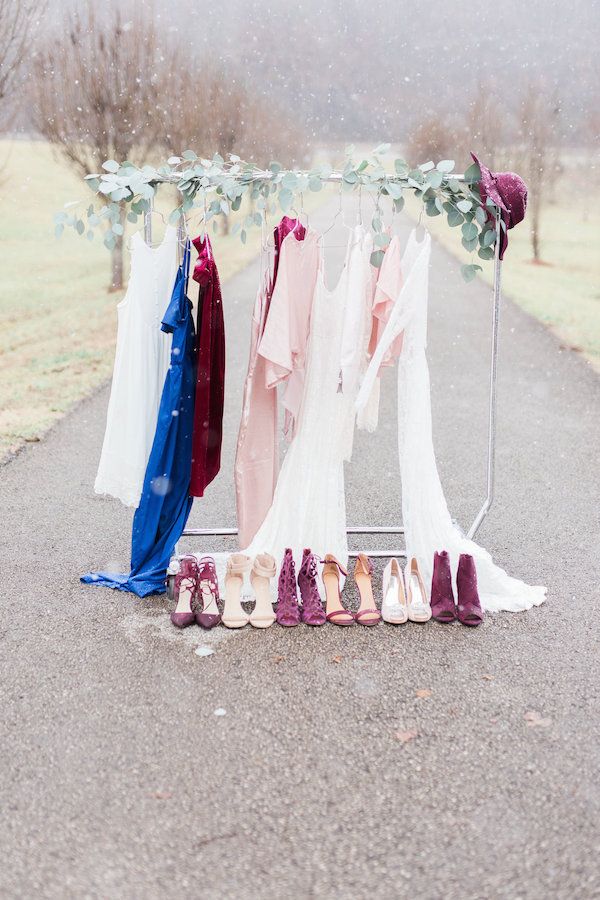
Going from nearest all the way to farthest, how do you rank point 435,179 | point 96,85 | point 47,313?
1. point 435,179
2. point 96,85
3. point 47,313

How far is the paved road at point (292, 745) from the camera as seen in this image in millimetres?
2268

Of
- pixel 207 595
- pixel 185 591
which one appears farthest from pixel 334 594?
pixel 185 591

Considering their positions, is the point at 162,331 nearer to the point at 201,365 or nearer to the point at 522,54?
the point at 201,365

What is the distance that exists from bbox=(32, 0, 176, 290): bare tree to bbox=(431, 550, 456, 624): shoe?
475 inches

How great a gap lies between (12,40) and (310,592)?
10.4 m

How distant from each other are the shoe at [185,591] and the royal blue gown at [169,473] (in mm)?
171

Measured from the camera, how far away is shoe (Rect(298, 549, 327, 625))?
3678 millimetres

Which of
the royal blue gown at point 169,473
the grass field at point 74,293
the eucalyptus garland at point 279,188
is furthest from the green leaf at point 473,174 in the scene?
the grass field at point 74,293

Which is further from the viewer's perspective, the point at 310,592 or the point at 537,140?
the point at 537,140

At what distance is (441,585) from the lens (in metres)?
3.77

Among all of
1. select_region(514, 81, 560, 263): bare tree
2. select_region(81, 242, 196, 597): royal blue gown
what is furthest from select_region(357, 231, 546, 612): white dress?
select_region(514, 81, 560, 263): bare tree

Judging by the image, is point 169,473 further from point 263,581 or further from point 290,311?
point 290,311

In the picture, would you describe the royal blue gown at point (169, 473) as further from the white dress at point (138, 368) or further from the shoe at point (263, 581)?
the shoe at point (263, 581)

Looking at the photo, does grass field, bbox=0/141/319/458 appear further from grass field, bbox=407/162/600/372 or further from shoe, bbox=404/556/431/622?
grass field, bbox=407/162/600/372
